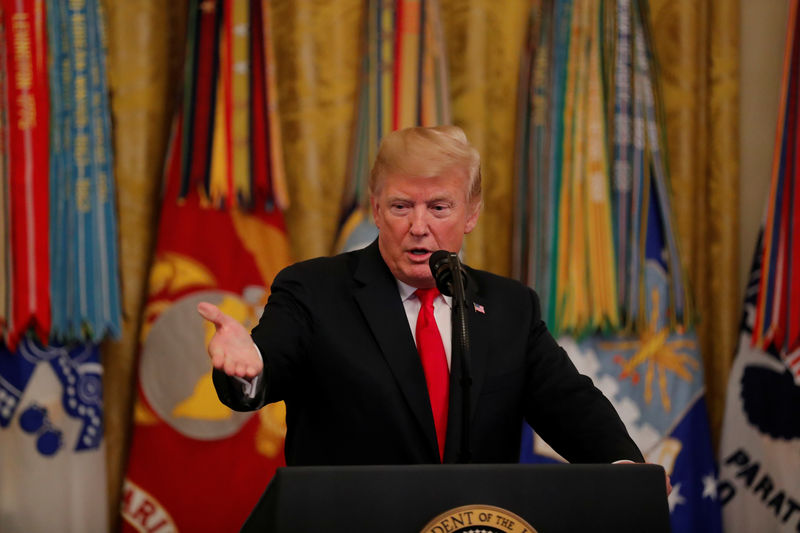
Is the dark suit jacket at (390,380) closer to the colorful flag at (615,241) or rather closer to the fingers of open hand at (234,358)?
the fingers of open hand at (234,358)

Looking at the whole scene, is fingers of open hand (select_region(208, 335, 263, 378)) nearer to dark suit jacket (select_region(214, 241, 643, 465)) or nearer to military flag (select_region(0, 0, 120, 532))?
dark suit jacket (select_region(214, 241, 643, 465))

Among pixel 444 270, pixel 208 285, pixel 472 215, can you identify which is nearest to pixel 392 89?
pixel 208 285

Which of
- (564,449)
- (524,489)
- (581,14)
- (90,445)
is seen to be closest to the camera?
(524,489)

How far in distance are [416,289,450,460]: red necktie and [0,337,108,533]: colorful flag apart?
1534mm

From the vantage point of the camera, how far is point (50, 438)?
2.79 metres

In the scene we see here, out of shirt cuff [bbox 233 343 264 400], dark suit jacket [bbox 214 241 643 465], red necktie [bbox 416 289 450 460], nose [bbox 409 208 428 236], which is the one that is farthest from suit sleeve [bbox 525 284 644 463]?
shirt cuff [bbox 233 343 264 400]

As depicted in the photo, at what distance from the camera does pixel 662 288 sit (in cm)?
309

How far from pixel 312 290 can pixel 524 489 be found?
70 centimetres

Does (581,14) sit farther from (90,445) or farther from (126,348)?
(90,445)

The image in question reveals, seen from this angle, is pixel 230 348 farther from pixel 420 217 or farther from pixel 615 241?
pixel 615 241

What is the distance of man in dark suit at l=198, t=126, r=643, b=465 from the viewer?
1599 millimetres

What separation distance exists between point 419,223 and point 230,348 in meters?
0.50

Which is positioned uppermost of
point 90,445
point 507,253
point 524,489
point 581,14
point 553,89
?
point 581,14

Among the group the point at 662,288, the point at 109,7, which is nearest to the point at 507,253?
the point at 662,288
